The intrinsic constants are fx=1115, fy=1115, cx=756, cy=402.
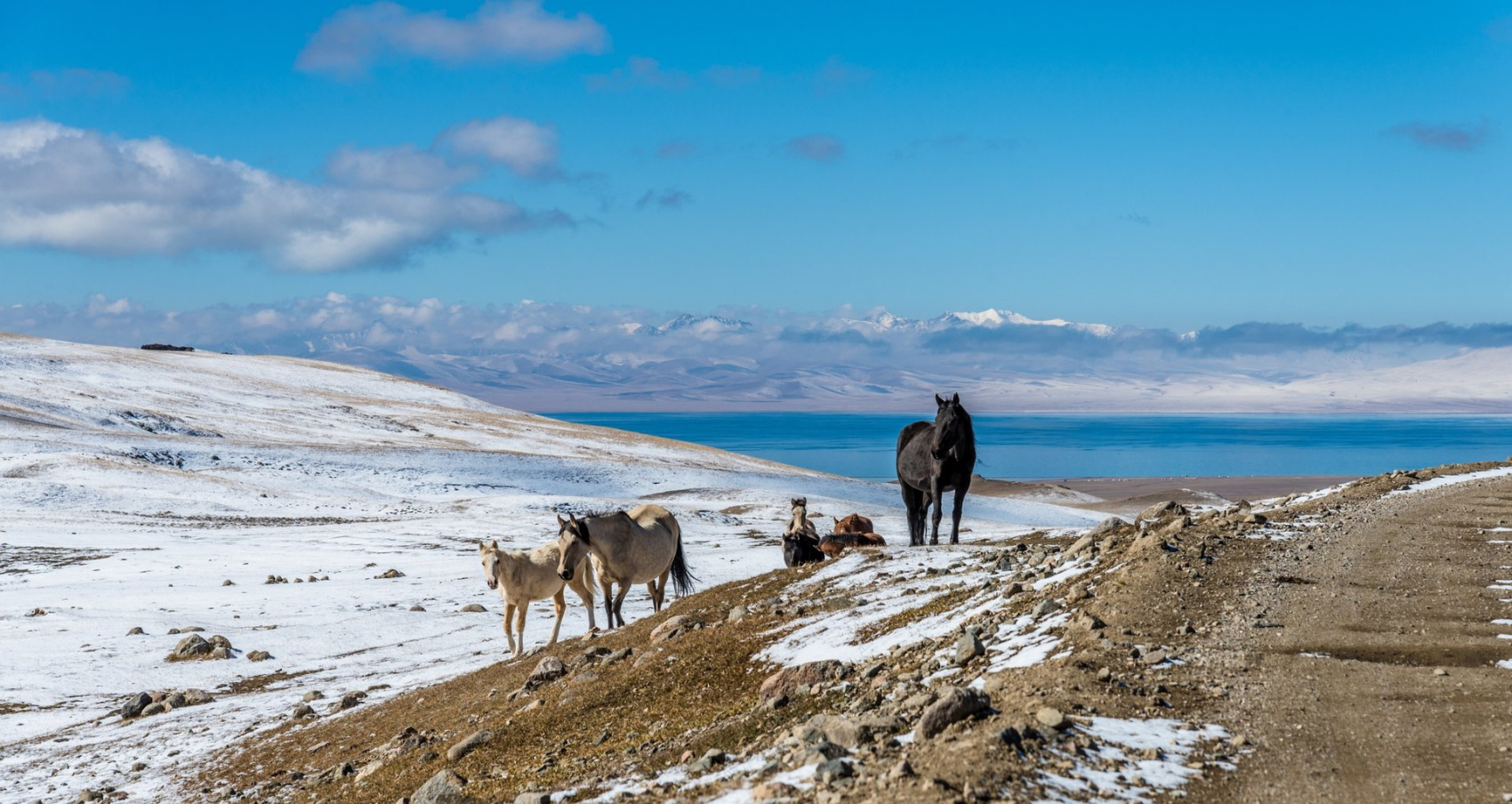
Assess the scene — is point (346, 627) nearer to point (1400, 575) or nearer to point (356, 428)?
point (1400, 575)

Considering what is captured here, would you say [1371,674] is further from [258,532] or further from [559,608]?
[258,532]

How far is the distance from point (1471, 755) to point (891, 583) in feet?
27.5

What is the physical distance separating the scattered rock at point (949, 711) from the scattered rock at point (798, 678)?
258 cm

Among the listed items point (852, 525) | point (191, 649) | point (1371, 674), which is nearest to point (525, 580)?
point (191, 649)

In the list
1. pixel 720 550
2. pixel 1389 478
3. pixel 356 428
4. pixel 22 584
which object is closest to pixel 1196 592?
pixel 1389 478

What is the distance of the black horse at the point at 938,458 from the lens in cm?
1964

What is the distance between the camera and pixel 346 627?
24781mm

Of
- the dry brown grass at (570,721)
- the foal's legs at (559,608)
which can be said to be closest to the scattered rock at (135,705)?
the dry brown grass at (570,721)

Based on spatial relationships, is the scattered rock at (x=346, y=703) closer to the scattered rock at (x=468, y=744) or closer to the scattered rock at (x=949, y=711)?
the scattered rock at (x=468, y=744)

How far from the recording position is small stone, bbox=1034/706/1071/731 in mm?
6961

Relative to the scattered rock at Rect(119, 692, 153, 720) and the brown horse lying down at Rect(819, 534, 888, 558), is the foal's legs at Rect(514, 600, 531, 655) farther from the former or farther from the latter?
the brown horse lying down at Rect(819, 534, 888, 558)

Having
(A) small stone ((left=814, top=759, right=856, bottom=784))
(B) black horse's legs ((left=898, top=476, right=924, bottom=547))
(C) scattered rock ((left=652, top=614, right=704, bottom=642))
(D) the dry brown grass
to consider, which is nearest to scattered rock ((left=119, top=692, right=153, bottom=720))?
(D) the dry brown grass

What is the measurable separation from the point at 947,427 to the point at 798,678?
10.2m

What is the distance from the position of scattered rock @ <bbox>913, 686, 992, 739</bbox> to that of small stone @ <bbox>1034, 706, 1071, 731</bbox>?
0.40 metres
